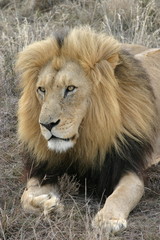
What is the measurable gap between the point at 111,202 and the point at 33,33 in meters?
4.48

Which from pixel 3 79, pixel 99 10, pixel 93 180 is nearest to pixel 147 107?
pixel 93 180

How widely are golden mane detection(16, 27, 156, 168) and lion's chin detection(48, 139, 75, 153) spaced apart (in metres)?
0.16

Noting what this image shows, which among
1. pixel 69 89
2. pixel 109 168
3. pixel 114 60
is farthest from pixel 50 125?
pixel 114 60

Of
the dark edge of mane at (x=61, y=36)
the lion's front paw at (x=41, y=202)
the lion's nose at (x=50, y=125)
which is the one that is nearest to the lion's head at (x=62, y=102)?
the lion's nose at (x=50, y=125)

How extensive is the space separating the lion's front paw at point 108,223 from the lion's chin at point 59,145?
1.49 ft

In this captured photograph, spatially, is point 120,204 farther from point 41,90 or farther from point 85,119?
point 41,90

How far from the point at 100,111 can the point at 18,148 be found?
1440 mm

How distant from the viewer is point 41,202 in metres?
3.46

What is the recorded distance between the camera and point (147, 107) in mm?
3779

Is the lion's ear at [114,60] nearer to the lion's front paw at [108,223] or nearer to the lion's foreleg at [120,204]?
the lion's foreleg at [120,204]

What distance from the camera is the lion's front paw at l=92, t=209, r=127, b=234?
3.12 meters

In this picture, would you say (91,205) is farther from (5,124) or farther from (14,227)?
(5,124)

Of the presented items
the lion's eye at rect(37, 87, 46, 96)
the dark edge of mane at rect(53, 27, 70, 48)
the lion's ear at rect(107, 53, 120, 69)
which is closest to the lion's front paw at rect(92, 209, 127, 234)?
the lion's eye at rect(37, 87, 46, 96)

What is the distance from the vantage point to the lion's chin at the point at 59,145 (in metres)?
3.38
